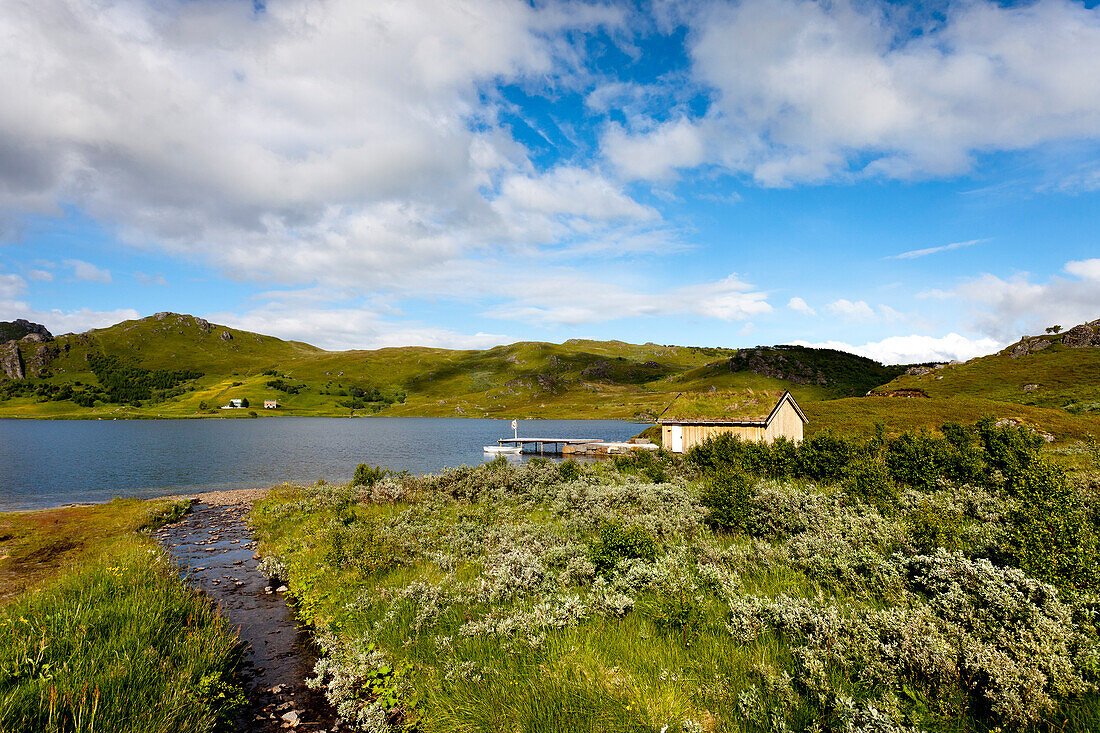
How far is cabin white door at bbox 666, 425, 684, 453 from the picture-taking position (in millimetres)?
51469

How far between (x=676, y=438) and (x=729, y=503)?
35198 mm

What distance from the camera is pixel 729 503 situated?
17.7m

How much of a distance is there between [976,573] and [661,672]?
21.1 feet

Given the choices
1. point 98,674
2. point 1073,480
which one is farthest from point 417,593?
point 1073,480

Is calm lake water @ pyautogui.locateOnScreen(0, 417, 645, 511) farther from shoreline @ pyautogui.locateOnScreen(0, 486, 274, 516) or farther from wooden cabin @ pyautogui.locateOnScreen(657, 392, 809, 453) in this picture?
wooden cabin @ pyautogui.locateOnScreen(657, 392, 809, 453)

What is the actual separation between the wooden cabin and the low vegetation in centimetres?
2469

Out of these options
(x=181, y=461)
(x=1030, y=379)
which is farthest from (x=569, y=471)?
(x=1030, y=379)

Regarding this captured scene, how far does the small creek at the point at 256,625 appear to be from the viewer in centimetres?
1072

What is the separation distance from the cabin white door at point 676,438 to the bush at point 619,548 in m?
38.9

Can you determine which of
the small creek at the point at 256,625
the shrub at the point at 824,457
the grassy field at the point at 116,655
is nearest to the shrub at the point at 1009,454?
the shrub at the point at 824,457

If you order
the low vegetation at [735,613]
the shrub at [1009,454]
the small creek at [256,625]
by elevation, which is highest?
the shrub at [1009,454]

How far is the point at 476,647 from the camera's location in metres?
10.2

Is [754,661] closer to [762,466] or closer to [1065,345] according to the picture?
[762,466]

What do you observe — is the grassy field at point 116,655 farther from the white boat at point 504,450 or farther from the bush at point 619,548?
the white boat at point 504,450
